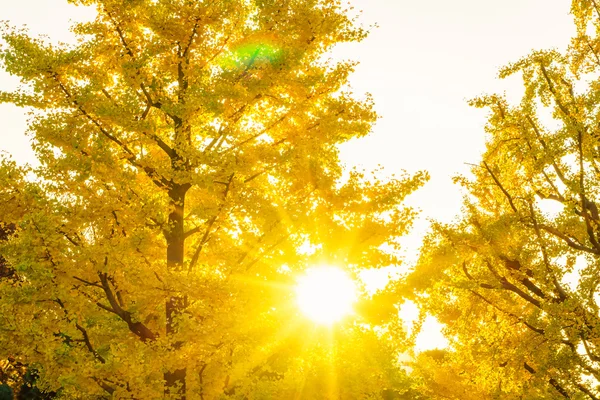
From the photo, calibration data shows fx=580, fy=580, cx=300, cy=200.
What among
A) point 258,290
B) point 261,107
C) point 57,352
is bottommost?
point 57,352

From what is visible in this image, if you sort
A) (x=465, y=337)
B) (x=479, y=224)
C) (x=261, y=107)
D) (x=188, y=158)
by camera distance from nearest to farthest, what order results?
(x=188, y=158) → (x=261, y=107) → (x=479, y=224) → (x=465, y=337)

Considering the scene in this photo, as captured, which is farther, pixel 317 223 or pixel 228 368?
pixel 317 223

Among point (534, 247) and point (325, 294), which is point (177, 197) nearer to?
point (325, 294)

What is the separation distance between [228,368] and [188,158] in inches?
123

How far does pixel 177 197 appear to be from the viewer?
956 centimetres

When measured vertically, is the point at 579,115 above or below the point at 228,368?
above

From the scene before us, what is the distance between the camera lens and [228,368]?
8.17 meters

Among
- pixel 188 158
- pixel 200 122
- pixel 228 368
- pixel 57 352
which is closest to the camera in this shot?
pixel 57 352

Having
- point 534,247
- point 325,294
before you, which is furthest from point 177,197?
point 534,247

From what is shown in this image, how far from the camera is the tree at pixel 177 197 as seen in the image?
7.62 m

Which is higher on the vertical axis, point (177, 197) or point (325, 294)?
point (177, 197)

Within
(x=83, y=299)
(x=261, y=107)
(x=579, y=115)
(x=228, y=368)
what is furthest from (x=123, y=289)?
(x=579, y=115)

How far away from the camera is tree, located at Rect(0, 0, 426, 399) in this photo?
25.0 ft

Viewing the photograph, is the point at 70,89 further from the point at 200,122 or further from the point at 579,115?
the point at 579,115
